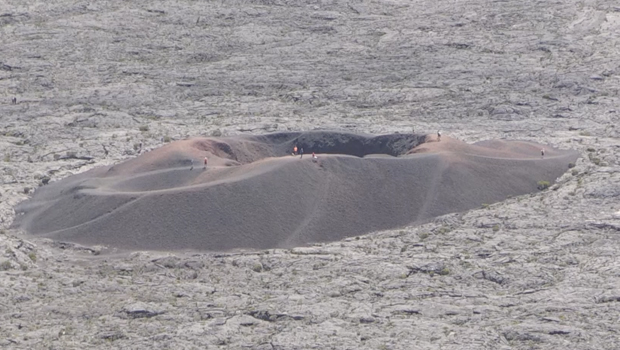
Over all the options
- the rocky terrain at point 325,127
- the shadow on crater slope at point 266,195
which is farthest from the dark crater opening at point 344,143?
the rocky terrain at point 325,127

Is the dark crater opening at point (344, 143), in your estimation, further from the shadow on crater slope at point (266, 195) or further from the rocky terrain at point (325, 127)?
the rocky terrain at point (325, 127)

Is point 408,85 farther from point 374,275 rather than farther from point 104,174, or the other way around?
point 374,275

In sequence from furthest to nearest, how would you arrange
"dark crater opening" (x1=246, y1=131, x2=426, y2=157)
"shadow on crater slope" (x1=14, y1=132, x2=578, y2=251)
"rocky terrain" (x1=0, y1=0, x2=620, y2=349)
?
"dark crater opening" (x1=246, y1=131, x2=426, y2=157)
"shadow on crater slope" (x1=14, y1=132, x2=578, y2=251)
"rocky terrain" (x1=0, y1=0, x2=620, y2=349)

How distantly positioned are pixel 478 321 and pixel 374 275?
12.6 ft

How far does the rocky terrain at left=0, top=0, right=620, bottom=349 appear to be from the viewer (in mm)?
26016

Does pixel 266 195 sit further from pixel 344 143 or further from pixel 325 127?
pixel 325 127

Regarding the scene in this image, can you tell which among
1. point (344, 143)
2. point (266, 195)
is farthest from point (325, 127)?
point (266, 195)

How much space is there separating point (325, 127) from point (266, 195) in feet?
32.2

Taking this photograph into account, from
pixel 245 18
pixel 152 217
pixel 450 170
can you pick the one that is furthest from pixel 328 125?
pixel 245 18

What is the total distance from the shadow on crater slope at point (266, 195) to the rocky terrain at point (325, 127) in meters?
0.77

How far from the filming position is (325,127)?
4181cm

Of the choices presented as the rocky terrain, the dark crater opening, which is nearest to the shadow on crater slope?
the rocky terrain

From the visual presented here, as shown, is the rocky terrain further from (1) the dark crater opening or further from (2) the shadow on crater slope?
(1) the dark crater opening

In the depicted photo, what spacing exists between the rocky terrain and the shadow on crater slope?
0.77m
